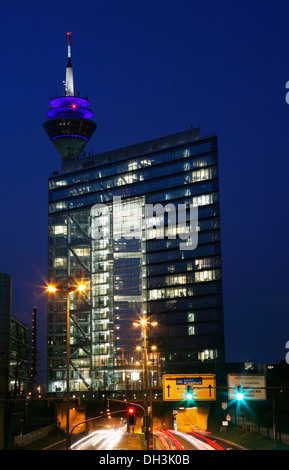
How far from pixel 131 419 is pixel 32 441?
36428 mm

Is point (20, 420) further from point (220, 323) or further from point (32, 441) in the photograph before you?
point (220, 323)

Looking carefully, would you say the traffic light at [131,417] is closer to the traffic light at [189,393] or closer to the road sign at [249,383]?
the traffic light at [189,393]

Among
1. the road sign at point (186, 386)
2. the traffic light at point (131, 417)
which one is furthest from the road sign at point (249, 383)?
the traffic light at point (131, 417)

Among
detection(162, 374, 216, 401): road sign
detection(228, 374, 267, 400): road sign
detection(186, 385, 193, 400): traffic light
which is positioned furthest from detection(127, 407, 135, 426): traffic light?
detection(228, 374, 267, 400): road sign

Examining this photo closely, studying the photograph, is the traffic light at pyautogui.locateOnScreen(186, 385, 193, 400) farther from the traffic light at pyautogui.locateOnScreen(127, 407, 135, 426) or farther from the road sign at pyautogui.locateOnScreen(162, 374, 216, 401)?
the traffic light at pyautogui.locateOnScreen(127, 407, 135, 426)

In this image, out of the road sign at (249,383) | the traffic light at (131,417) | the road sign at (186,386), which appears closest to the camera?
the traffic light at (131,417)

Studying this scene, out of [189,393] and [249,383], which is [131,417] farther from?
[249,383]

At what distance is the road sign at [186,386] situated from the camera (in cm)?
6481

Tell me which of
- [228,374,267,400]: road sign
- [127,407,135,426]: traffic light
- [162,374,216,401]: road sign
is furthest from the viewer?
[228,374,267,400]: road sign

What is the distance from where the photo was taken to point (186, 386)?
65062mm

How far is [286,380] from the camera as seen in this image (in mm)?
101562

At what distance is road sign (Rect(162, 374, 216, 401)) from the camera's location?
6481 centimetres

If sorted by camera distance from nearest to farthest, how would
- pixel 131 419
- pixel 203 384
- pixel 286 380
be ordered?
1. pixel 131 419
2. pixel 203 384
3. pixel 286 380
